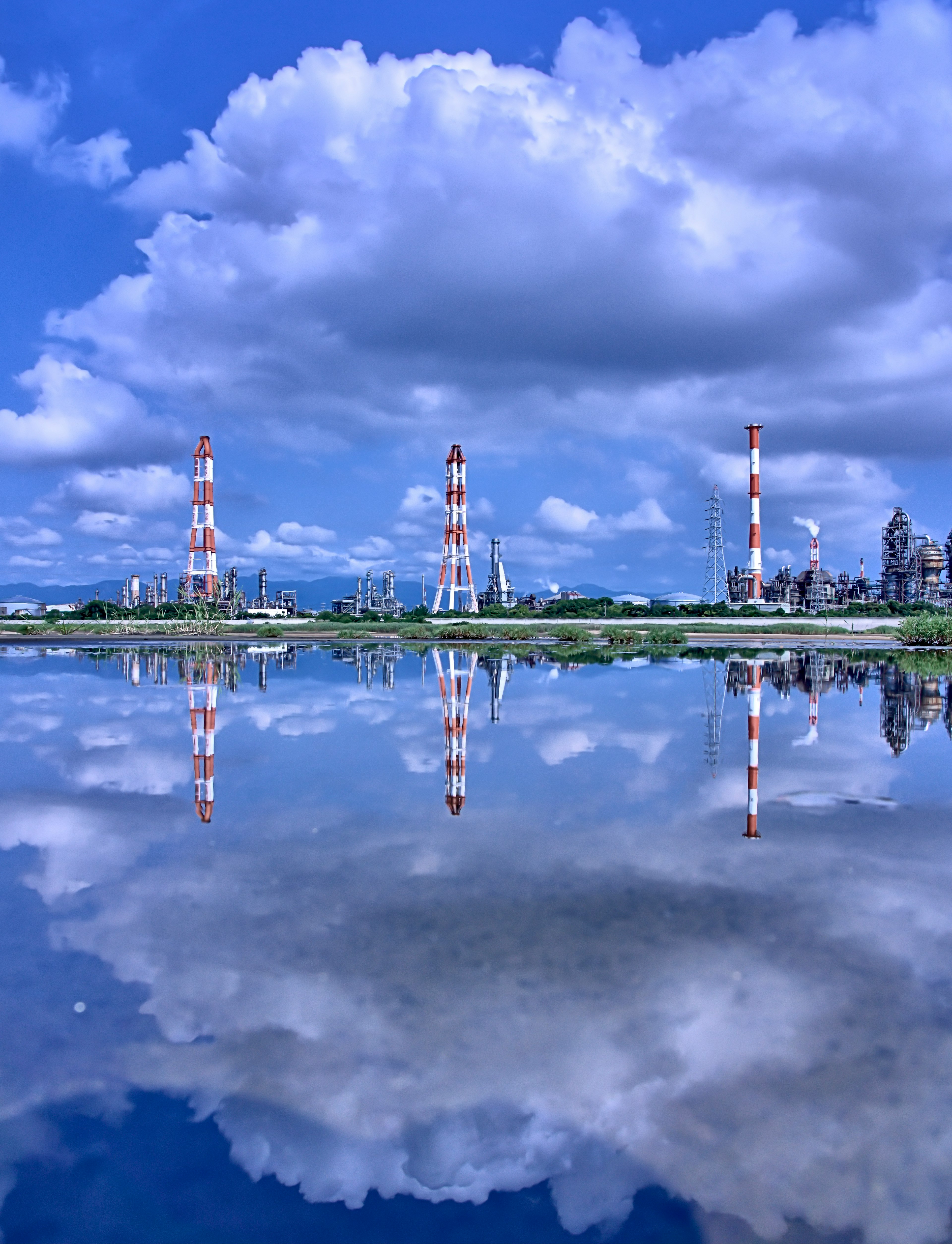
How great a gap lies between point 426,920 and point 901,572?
86492mm

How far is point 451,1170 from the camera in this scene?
336cm

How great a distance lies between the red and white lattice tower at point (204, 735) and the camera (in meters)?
8.98

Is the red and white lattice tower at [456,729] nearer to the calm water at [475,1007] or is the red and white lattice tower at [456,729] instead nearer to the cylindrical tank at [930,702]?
the calm water at [475,1007]

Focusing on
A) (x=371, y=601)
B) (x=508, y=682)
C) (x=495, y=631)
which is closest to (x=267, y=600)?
(x=371, y=601)

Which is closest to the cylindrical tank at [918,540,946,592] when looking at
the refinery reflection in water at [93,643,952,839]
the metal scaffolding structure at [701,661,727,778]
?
the refinery reflection in water at [93,643,952,839]

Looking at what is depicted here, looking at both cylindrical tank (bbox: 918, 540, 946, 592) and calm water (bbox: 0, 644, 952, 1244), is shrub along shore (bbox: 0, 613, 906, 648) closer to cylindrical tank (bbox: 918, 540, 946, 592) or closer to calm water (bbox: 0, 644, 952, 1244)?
cylindrical tank (bbox: 918, 540, 946, 592)

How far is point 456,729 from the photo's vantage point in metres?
13.8

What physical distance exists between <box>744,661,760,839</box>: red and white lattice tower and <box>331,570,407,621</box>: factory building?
6886 centimetres

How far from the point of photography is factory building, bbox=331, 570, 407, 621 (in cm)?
9150

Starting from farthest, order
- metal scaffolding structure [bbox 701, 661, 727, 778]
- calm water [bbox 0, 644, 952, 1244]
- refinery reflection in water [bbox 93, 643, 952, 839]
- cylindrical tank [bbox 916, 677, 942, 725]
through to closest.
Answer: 1. cylindrical tank [bbox 916, 677, 942, 725]
2. metal scaffolding structure [bbox 701, 661, 727, 778]
3. refinery reflection in water [bbox 93, 643, 952, 839]
4. calm water [bbox 0, 644, 952, 1244]

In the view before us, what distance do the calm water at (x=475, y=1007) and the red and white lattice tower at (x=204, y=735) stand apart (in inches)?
10.5

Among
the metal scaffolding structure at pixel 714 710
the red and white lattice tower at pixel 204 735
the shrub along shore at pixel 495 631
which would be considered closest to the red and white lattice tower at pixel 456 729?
the red and white lattice tower at pixel 204 735

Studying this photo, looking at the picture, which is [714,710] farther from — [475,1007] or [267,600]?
[267,600]

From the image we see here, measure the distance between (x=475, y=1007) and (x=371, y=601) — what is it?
9097 centimetres
